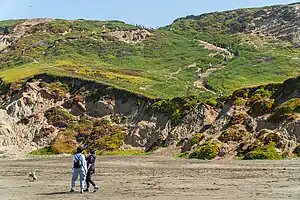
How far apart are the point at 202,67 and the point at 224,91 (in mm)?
31277

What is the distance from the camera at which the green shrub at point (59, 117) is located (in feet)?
265

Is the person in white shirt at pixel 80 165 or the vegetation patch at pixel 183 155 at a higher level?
the person in white shirt at pixel 80 165

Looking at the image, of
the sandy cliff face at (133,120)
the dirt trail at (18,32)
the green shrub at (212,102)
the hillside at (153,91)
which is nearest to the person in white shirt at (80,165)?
the hillside at (153,91)

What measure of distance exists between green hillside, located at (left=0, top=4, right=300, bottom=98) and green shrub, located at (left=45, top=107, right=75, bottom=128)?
1007cm

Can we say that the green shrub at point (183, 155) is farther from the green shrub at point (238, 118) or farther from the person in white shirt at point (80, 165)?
the person in white shirt at point (80, 165)

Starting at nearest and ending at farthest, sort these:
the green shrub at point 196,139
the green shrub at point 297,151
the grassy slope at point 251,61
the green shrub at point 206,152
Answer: the green shrub at point 297,151 < the green shrub at point 206,152 < the green shrub at point 196,139 < the grassy slope at point 251,61

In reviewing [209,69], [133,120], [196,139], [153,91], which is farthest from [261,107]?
[209,69]

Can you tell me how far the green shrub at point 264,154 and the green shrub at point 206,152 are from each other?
357 cm

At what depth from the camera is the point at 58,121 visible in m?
81.1

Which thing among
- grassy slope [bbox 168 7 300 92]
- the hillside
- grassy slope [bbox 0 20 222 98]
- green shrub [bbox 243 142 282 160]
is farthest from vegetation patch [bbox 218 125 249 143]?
grassy slope [bbox 168 7 300 92]

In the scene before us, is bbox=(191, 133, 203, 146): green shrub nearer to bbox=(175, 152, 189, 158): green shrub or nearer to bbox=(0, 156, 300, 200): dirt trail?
bbox=(175, 152, 189, 158): green shrub

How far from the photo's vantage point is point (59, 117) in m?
82.2

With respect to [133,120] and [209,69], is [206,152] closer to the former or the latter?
[133,120]

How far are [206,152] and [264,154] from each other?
6603mm
